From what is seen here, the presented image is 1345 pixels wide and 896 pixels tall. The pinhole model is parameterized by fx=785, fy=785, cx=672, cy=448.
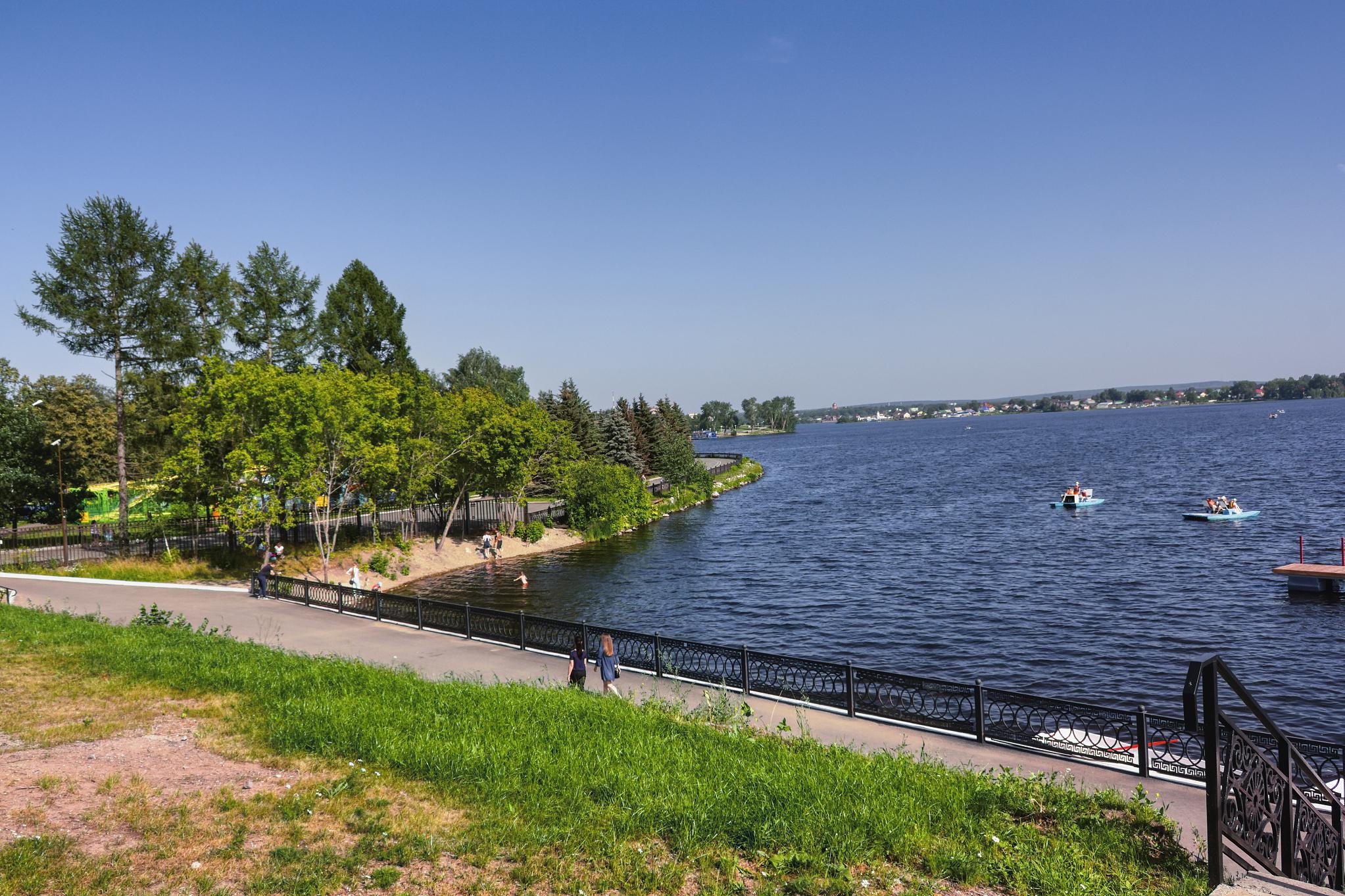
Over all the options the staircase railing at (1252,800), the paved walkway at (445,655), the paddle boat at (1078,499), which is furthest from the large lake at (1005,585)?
the staircase railing at (1252,800)

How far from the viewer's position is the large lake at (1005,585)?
2269 centimetres

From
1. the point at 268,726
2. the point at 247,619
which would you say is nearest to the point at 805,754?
the point at 268,726

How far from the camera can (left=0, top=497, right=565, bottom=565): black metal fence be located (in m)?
35.3

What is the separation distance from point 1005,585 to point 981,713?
23.7m

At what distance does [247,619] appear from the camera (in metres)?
22.4

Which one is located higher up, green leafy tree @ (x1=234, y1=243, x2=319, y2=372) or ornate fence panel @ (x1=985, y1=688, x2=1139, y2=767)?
green leafy tree @ (x1=234, y1=243, x2=319, y2=372)

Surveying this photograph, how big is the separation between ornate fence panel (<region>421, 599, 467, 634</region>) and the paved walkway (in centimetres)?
43

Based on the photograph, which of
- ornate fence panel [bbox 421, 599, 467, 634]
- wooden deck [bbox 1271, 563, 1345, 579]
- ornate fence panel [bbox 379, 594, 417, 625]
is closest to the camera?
ornate fence panel [bbox 421, 599, 467, 634]

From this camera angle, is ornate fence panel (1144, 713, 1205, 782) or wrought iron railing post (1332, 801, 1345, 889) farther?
ornate fence panel (1144, 713, 1205, 782)

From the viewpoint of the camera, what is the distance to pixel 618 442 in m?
68.1

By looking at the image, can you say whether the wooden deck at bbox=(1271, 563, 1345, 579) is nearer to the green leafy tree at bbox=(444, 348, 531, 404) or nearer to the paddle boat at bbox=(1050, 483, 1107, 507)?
the paddle boat at bbox=(1050, 483, 1107, 507)

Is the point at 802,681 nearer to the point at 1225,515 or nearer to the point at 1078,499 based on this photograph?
the point at 1225,515

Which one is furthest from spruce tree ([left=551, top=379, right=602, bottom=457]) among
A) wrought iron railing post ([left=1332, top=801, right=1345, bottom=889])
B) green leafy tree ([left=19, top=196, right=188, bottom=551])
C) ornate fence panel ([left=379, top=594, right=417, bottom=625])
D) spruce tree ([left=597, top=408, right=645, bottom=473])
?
wrought iron railing post ([left=1332, top=801, right=1345, bottom=889])

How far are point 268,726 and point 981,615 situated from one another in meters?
24.8
